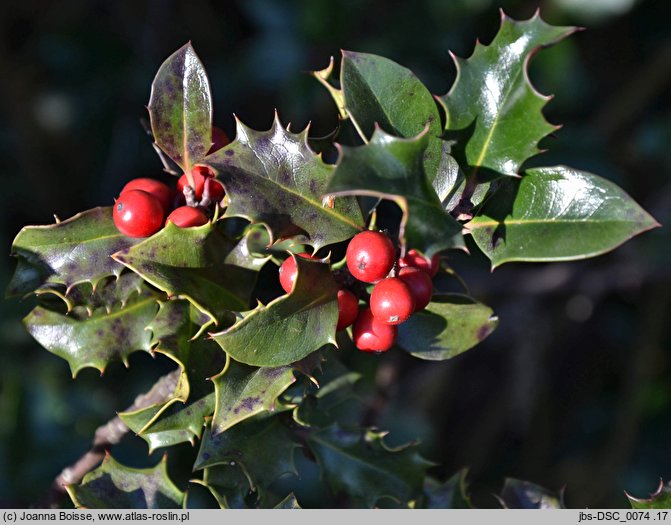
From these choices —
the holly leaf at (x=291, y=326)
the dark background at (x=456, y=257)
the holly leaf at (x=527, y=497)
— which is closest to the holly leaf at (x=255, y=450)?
the holly leaf at (x=291, y=326)

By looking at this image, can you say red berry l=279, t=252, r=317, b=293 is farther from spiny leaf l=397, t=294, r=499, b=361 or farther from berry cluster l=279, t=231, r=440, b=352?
spiny leaf l=397, t=294, r=499, b=361

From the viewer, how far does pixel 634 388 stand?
263cm

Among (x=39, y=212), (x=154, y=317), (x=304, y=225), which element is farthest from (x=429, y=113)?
(x=39, y=212)

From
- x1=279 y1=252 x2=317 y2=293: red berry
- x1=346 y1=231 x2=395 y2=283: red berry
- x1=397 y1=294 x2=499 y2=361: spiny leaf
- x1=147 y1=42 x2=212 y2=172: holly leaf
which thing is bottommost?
x1=397 y1=294 x2=499 y2=361: spiny leaf

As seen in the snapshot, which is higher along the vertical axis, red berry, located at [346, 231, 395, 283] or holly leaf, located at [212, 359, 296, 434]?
red berry, located at [346, 231, 395, 283]

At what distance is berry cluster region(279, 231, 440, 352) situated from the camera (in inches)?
38.9

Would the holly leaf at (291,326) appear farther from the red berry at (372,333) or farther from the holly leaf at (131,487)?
the holly leaf at (131,487)

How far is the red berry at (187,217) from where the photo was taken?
3.65ft

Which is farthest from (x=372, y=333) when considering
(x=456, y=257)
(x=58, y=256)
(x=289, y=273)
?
(x=456, y=257)

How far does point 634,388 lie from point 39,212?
2.36 metres

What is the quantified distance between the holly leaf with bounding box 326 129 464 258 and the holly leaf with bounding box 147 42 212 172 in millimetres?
353

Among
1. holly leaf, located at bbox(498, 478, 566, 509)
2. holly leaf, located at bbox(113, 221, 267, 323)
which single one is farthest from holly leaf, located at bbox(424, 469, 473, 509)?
holly leaf, located at bbox(113, 221, 267, 323)

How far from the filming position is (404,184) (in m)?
0.91

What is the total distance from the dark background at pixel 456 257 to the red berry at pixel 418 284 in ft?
4.53
